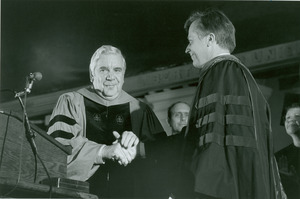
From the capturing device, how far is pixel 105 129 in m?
4.01

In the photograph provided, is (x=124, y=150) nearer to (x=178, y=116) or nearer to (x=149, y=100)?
(x=178, y=116)

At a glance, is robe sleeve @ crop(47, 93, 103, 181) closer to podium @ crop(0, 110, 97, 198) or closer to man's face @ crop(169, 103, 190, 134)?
podium @ crop(0, 110, 97, 198)

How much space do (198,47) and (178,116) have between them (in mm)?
2224

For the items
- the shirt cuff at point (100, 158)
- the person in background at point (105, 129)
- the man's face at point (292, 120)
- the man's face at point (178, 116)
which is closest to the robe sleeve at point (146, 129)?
the person in background at point (105, 129)

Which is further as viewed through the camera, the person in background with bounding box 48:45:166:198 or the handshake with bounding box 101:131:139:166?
the person in background with bounding box 48:45:166:198

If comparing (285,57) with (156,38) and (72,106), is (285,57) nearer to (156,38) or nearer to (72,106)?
(156,38)

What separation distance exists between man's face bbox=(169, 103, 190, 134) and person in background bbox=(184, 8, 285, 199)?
217cm

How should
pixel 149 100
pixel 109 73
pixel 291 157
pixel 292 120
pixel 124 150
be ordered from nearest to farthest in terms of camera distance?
pixel 124 150 < pixel 109 73 < pixel 291 157 < pixel 292 120 < pixel 149 100

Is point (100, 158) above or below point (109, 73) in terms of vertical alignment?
below

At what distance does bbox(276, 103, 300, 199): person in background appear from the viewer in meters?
4.50

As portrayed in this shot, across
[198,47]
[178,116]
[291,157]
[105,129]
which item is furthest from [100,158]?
[291,157]

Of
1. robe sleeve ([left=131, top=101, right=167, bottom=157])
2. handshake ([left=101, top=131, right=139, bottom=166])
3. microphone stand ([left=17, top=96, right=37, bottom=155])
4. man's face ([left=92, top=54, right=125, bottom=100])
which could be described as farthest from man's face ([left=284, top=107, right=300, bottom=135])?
microphone stand ([left=17, top=96, right=37, bottom=155])

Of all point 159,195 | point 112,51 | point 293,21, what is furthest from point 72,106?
point 293,21

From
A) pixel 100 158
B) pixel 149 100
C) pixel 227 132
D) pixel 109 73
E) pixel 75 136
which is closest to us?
pixel 227 132
